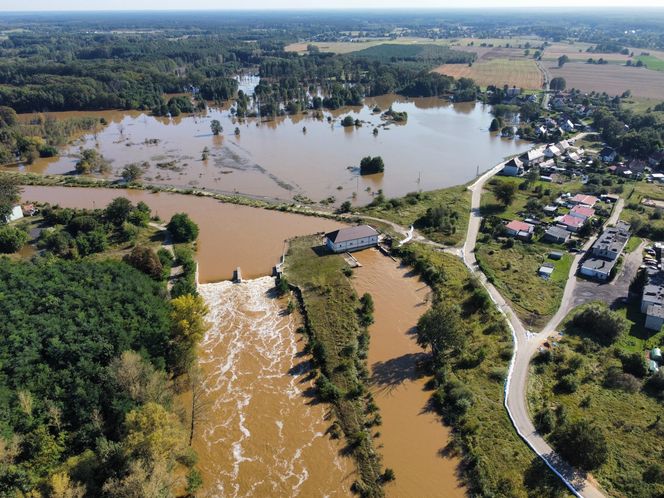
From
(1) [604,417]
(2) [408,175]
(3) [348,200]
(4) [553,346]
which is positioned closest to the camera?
(1) [604,417]

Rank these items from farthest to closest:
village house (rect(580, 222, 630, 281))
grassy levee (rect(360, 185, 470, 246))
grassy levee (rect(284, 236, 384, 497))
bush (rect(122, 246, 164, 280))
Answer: grassy levee (rect(360, 185, 470, 246)) < village house (rect(580, 222, 630, 281)) < bush (rect(122, 246, 164, 280)) < grassy levee (rect(284, 236, 384, 497))

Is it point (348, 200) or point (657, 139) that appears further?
point (657, 139)

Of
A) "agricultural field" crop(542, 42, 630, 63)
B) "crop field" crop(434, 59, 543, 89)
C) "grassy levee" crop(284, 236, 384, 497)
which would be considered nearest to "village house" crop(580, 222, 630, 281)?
"grassy levee" crop(284, 236, 384, 497)

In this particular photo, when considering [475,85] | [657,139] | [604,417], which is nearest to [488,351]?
[604,417]

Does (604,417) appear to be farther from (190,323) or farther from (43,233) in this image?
(43,233)

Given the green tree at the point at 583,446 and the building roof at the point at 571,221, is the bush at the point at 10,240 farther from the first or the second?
the building roof at the point at 571,221

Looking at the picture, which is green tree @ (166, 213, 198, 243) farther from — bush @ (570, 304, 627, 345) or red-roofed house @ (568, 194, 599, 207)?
red-roofed house @ (568, 194, 599, 207)
